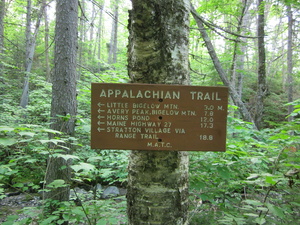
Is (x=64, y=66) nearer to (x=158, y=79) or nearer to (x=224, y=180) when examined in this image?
(x=158, y=79)

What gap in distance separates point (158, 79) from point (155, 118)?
239 millimetres

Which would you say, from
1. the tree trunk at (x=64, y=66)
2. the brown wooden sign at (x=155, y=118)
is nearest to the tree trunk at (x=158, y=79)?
the brown wooden sign at (x=155, y=118)

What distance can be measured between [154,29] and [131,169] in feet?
2.80

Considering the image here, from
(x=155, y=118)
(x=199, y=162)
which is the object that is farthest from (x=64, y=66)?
(x=155, y=118)

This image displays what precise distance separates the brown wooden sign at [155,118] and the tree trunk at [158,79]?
3.6 inches

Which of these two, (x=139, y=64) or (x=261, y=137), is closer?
(x=139, y=64)

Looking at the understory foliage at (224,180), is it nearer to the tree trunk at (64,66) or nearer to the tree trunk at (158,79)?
the tree trunk at (158,79)

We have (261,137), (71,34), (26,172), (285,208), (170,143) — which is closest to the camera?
(170,143)

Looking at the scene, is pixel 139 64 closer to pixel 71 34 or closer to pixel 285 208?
pixel 285 208

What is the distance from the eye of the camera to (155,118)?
1.16 metres

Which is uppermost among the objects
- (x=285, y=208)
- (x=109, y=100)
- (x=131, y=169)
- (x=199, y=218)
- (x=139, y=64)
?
(x=139, y=64)

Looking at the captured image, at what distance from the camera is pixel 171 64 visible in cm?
122

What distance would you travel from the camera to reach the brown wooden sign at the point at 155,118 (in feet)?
3.78

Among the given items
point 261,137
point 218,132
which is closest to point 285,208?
point 218,132
